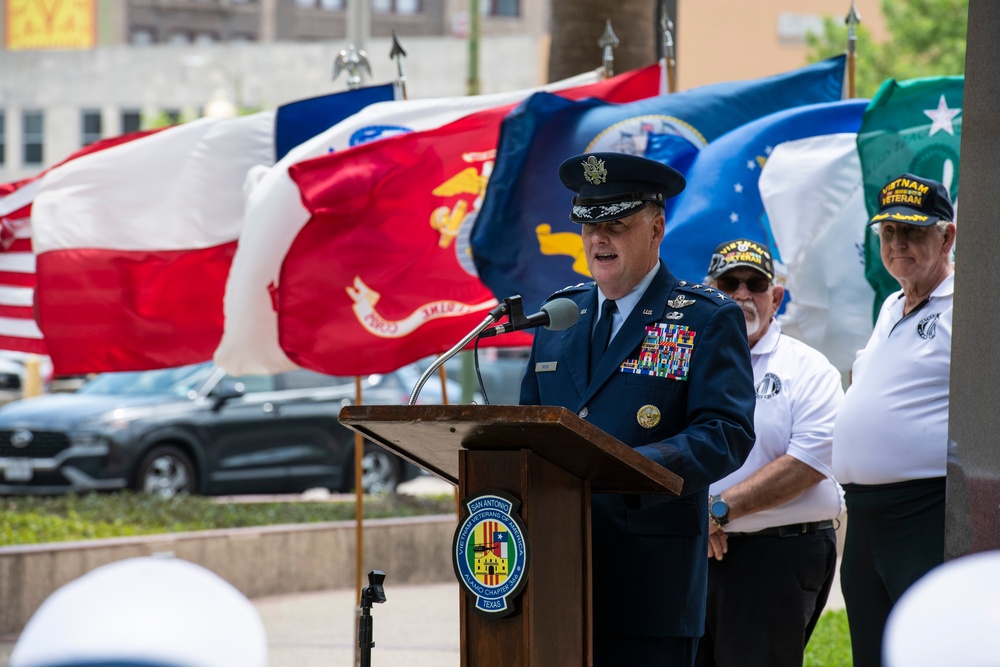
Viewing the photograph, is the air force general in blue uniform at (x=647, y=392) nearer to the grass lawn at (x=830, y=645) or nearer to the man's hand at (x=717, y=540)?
the man's hand at (x=717, y=540)

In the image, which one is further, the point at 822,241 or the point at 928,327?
the point at 822,241

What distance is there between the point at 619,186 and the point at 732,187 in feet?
10.2

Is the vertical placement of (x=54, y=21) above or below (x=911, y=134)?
above

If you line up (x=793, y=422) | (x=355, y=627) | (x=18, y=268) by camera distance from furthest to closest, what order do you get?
(x=18, y=268) → (x=355, y=627) → (x=793, y=422)

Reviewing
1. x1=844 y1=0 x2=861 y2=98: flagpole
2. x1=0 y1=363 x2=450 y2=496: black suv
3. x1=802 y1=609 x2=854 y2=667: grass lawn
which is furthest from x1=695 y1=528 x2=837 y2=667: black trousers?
x1=0 y1=363 x2=450 y2=496: black suv

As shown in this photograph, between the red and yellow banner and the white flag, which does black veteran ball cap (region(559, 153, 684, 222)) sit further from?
the red and yellow banner

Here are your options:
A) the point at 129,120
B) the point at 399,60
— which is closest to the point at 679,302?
the point at 399,60

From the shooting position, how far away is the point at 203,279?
9617 millimetres

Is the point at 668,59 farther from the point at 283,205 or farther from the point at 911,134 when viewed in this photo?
the point at 283,205

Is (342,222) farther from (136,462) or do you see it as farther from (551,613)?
(136,462)

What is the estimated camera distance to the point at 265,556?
10875 mm

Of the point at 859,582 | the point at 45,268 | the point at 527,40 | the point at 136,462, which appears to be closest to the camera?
the point at 859,582

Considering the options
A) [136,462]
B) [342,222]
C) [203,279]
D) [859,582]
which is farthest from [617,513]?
[136,462]

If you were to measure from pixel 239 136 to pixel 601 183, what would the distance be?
5956 mm
